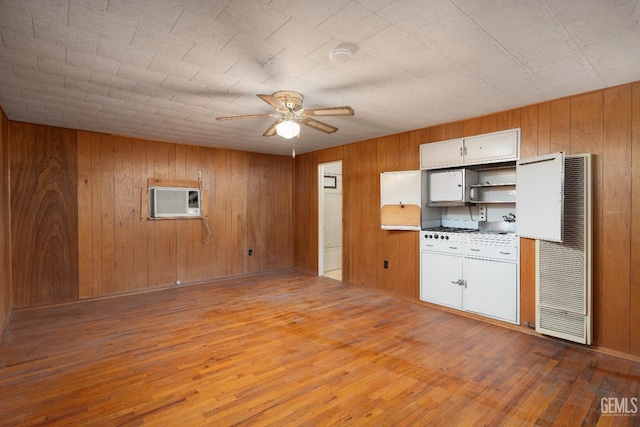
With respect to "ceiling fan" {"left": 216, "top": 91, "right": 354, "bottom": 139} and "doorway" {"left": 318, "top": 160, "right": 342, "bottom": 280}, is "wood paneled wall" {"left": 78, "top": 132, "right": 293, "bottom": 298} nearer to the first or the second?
"doorway" {"left": 318, "top": 160, "right": 342, "bottom": 280}

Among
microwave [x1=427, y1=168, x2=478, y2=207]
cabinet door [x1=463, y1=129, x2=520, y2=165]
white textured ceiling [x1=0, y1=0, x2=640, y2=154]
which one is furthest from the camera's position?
microwave [x1=427, y1=168, x2=478, y2=207]

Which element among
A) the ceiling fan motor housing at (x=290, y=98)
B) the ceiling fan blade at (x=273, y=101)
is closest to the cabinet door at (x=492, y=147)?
the ceiling fan motor housing at (x=290, y=98)

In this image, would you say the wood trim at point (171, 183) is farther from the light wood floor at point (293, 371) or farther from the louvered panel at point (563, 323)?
the louvered panel at point (563, 323)

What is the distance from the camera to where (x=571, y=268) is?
288 cm

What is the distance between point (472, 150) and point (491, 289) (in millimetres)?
1637

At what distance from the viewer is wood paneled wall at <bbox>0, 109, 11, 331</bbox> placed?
3.31 m

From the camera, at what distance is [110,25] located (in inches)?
71.9

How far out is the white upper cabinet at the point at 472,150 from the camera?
3438 millimetres

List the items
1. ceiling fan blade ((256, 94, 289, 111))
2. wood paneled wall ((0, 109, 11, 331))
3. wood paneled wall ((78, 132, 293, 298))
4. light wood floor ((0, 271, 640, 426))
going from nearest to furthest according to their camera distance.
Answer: light wood floor ((0, 271, 640, 426))
ceiling fan blade ((256, 94, 289, 111))
wood paneled wall ((0, 109, 11, 331))
wood paneled wall ((78, 132, 293, 298))

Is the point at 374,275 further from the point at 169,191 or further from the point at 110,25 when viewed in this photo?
the point at 110,25

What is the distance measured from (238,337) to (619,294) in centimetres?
353

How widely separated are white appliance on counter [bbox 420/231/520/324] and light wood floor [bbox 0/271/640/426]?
0.76 feet

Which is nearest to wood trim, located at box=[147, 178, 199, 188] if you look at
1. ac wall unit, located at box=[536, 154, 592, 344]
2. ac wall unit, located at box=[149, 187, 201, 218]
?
ac wall unit, located at box=[149, 187, 201, 218]

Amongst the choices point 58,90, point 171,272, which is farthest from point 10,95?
point 171,272
